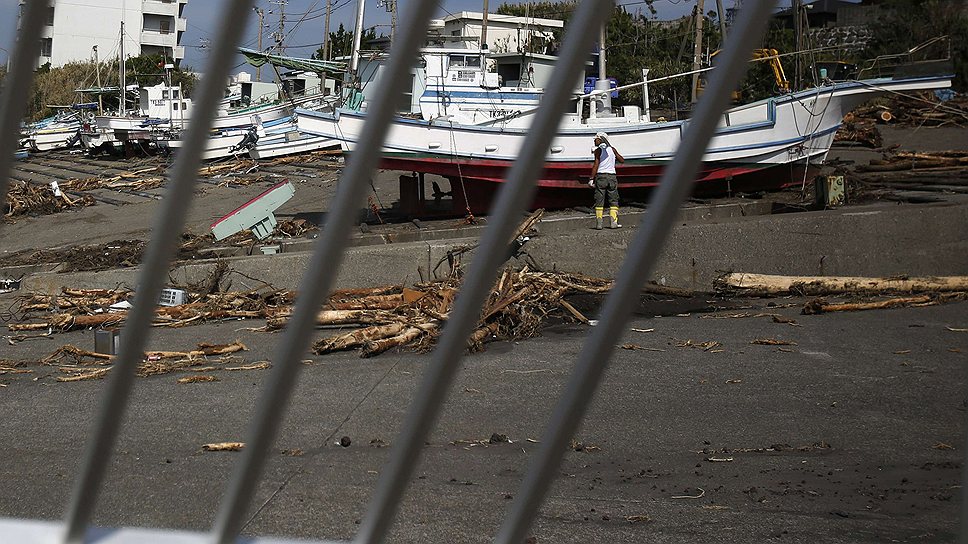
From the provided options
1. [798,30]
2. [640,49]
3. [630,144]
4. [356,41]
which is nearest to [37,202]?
[356,41]

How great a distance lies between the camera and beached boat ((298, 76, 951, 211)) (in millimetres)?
16781

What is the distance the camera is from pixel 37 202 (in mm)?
22250

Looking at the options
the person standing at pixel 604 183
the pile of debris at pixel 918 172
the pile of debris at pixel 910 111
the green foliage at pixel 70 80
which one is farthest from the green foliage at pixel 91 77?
the person standing at pixel 604 183

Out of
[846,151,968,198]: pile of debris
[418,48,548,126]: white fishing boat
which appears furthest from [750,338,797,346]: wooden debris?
[418,48,548,126]: white fishing boat

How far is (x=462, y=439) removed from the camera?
5871 mm

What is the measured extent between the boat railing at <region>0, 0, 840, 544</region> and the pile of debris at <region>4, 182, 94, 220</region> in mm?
22087

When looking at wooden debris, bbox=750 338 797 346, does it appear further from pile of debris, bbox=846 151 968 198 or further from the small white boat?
the small white boat

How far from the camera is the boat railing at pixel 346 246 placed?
90 cm

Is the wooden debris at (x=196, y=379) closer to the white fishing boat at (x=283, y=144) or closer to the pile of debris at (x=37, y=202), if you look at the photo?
the pile of debris at (x=37, y=202)

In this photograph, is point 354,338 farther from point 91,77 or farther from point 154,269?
point 91,77

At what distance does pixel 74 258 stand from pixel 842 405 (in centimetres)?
1117

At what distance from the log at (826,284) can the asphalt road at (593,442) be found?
1.96 m

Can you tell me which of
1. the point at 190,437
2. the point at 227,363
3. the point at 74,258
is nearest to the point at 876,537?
the point at 190,437

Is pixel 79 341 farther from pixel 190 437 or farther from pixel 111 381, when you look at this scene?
pixel 111 381
